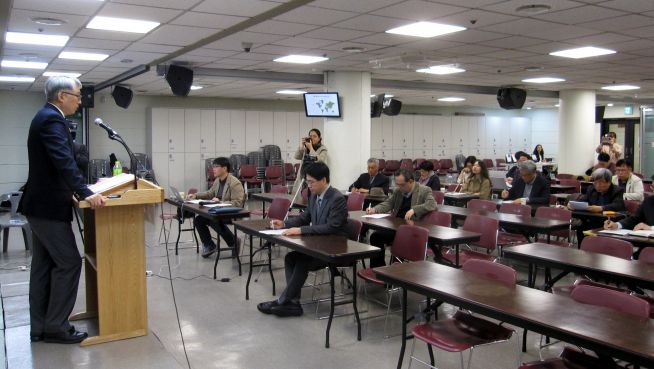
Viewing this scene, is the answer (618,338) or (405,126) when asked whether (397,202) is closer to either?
(618,338)

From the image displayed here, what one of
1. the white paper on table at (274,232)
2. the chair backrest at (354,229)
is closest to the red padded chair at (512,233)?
the chair backrest at (354,229)

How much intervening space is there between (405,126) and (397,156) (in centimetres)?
100

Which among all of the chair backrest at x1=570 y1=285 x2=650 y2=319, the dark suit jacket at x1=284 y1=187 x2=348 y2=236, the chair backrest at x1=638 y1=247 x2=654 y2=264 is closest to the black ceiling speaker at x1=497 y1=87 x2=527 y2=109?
the dark suit jacket at x1=284 y1=187 x2=348 y2=236

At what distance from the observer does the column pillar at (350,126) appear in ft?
31.3

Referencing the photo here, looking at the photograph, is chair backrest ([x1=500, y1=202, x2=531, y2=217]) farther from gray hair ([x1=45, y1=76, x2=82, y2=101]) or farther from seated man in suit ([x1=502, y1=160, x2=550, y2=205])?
gray hair ([x1=45, y1=76, x2=82, y2=101])

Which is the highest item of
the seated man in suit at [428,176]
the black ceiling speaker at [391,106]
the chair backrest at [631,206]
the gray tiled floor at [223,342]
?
A: the black ceiling speaker at [391,106]

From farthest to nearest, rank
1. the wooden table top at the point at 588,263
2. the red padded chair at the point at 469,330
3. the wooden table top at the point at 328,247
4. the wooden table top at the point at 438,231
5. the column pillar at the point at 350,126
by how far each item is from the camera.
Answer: the column pillar at the point at 350,126 < the wooden table top at the point at 438,231 < the wooden table top at the point at 328,247 < the wooden table top at the point at 588,263 < the red padded chair at the point at 469,330

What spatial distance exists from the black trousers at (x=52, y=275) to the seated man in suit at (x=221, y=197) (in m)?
2.72

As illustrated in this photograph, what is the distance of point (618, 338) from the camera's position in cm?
222

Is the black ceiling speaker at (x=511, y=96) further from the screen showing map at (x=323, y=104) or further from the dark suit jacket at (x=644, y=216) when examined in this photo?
the dark suit jacket at (x=644, y=216)

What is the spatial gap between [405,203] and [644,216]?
2247mm

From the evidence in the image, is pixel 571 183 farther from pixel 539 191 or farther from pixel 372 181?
pixel 372 181

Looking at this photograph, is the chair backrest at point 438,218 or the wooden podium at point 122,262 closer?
the wooden podium at point 122,262

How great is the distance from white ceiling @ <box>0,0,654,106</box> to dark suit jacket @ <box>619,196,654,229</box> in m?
1.86
